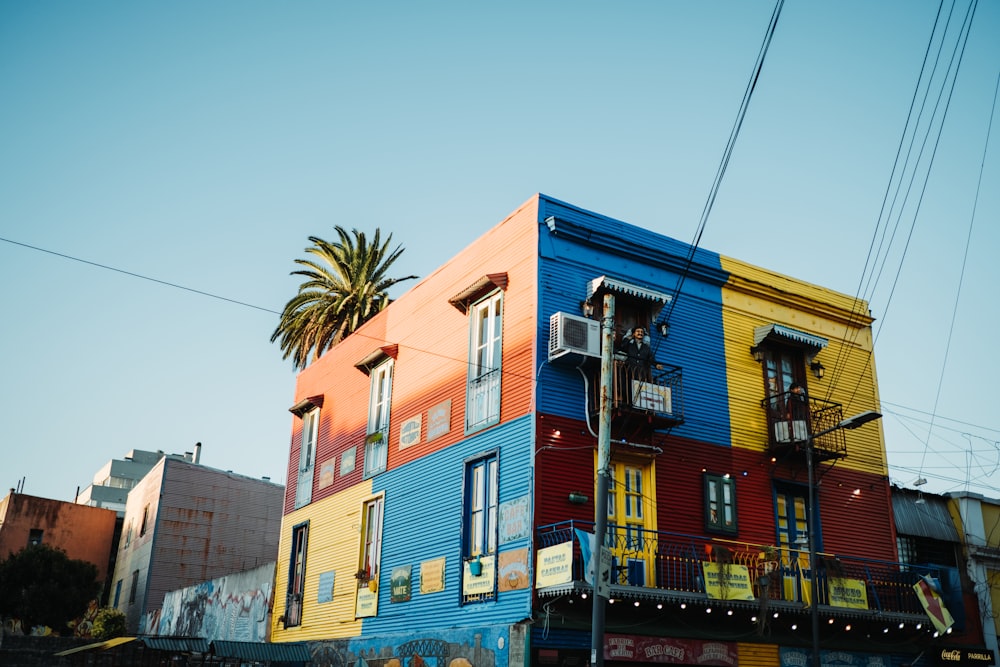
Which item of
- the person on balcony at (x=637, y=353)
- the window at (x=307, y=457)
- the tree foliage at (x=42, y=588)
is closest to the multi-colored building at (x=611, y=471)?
the person on balcony at (x=637, y=353)

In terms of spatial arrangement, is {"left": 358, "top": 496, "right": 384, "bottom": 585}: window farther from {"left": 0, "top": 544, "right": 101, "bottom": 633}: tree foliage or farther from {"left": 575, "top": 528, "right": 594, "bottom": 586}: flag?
{"left": 0, "top": 544, "right": 101, "bottom": 633}: tree foliage

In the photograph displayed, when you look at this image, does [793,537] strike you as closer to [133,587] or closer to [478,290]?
[478,290]

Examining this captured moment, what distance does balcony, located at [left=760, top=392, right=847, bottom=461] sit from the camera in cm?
2252

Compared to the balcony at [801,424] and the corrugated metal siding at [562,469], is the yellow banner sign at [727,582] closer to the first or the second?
the corrugated metal siding at [562,469]

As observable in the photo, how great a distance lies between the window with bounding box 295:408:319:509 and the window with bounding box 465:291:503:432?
10.0 meters

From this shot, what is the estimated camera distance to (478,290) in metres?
22.5

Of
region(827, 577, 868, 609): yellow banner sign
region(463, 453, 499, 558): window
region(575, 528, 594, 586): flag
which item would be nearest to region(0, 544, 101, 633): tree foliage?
region(463, 453, 499, 558): window

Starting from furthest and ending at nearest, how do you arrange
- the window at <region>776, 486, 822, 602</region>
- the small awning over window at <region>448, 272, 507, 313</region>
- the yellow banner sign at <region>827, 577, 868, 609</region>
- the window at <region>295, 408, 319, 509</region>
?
the window at <region>295, 408, 319, 509</region> → the small awning over window at <region>448, 272, 507, 313</region> → the window at <region>776, 486, 822, 602</region> → the yellow banner sign at <region>827, 577, 868, 609</region>

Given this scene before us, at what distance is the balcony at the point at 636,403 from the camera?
19.7 m

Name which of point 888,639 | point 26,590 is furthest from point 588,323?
point 26,590

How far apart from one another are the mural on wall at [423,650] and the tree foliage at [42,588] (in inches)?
1273

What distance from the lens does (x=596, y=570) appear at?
45.3 feet

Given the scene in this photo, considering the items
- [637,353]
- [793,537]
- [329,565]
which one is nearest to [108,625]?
[329,565]

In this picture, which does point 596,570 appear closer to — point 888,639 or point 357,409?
Result: point 888,639
